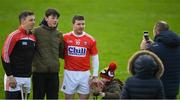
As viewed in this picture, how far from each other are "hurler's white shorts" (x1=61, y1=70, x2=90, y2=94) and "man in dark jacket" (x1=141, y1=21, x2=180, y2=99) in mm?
1469

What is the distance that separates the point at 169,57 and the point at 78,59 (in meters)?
1.70

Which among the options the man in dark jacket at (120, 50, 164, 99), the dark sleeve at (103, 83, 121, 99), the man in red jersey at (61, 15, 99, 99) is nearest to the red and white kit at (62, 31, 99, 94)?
the man in red jersey at (61, 15, 99, 99)

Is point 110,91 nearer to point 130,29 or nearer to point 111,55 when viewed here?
point 111,55

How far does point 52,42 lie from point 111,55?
25.0 ft

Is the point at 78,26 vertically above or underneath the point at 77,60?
above

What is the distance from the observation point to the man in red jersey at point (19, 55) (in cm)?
1131

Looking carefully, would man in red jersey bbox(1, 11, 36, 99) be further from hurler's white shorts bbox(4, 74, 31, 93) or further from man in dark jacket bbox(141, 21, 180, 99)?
man in dark jacket bbox(141, 21, 180, 99)

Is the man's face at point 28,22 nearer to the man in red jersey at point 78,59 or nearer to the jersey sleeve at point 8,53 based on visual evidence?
the jersey sleeve at point 8,53

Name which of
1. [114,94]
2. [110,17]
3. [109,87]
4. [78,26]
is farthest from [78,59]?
[110,17]

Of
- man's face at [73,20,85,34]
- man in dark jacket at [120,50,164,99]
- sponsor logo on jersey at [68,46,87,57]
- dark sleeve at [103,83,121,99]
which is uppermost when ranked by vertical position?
man's face at [73,20,85,34]

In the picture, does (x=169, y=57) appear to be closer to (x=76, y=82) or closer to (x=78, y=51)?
(x=78, y=51)

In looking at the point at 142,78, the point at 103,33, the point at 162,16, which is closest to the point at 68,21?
the point at 103,33

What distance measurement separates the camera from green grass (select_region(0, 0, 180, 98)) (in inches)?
812

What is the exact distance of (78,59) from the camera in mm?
12008
